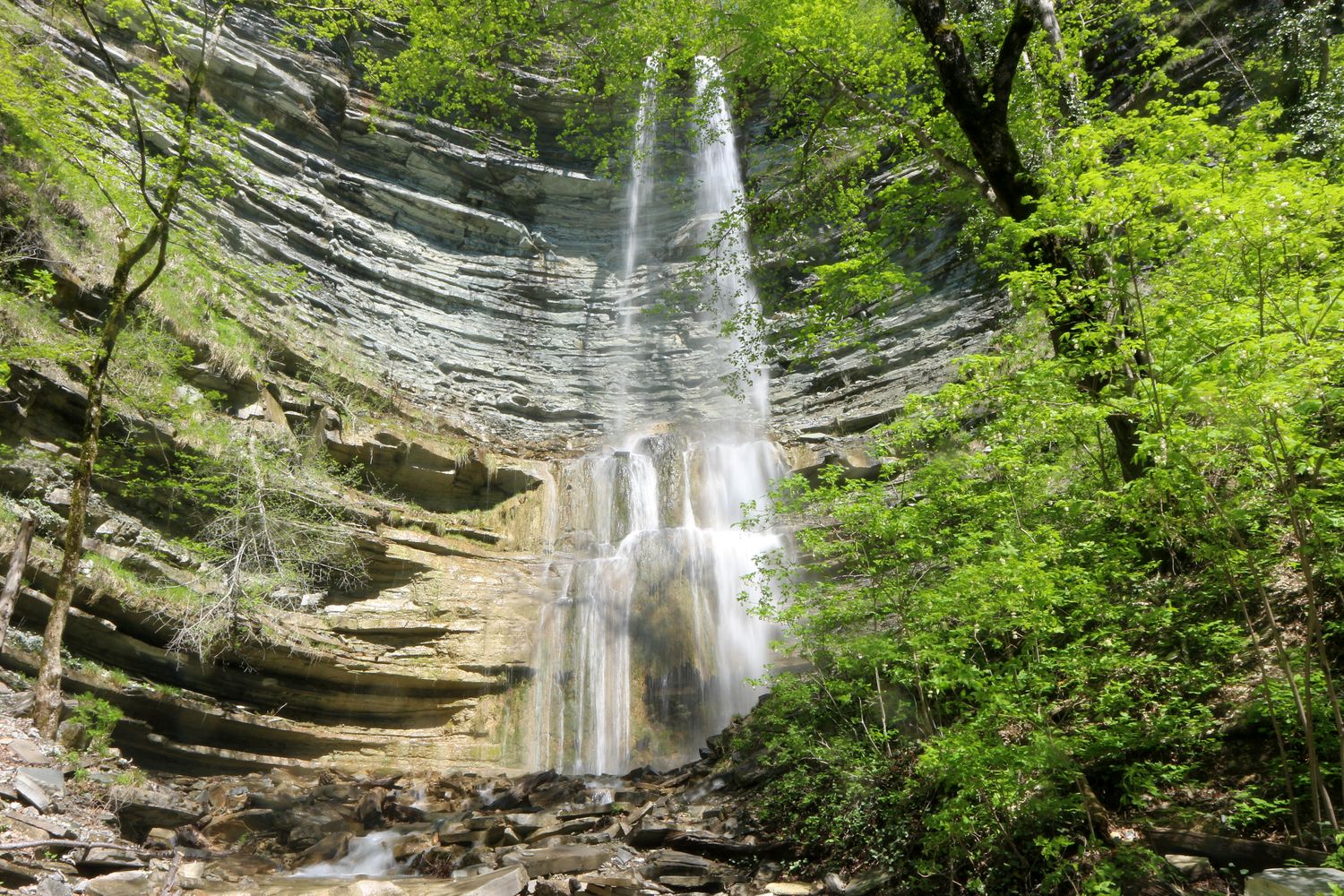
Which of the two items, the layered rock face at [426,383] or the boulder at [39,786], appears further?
the layered rock face at [426,383]

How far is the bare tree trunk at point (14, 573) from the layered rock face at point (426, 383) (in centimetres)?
114

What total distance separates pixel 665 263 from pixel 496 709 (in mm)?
16173

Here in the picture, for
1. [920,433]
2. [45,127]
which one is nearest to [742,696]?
[920,433]

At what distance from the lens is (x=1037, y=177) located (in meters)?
6.96

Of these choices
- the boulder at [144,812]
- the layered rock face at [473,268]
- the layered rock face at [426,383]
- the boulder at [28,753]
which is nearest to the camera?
the boulder at [28,753]

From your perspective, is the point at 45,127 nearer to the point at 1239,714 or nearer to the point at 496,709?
the point at 496,709

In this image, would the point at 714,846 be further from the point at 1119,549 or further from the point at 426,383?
the point at 426,383

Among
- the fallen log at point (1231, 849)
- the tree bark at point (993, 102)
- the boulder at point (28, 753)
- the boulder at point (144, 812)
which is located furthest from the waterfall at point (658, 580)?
the boulder at point (28, 753)

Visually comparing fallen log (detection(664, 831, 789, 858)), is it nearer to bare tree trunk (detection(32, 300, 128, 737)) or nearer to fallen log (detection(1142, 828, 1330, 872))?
fallen log (detection(1142, 828, 1330, 872))

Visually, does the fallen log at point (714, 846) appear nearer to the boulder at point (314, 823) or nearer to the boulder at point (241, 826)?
the boulder at point (314, 823)

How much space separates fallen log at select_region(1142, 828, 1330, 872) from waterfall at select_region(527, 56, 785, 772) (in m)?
→ 7.11

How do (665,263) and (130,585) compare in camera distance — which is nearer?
(130,585)

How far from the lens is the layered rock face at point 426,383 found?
447 inches

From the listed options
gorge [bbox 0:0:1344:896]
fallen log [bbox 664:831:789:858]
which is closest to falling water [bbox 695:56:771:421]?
gorge [bbox 0:0:1344:896]
